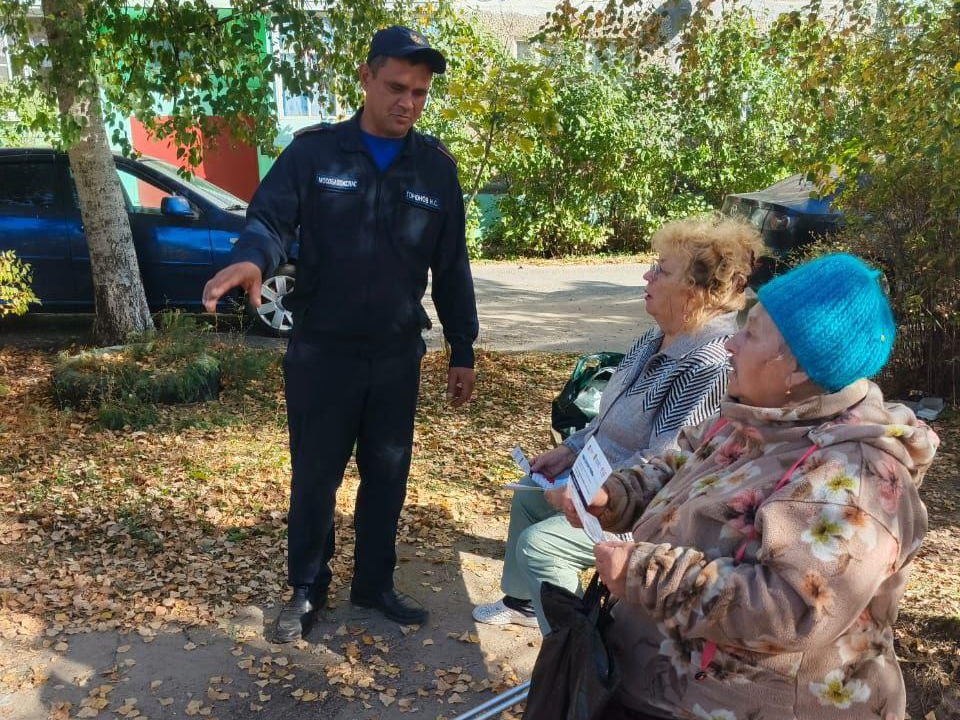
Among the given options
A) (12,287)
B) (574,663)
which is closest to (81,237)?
(12,287)

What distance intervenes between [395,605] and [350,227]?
1638mm

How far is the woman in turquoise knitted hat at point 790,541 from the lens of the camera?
166 cm

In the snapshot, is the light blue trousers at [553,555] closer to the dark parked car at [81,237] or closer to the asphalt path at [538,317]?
the asphalt path at [538,317]

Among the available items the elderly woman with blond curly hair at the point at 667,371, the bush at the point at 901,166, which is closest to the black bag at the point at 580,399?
the elderly woman with blond curly hair at the point at 667,371

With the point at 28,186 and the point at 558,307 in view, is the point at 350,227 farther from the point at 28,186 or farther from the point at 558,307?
the point at 558,307

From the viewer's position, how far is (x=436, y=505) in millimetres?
5109

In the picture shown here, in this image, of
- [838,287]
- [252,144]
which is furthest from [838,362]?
[252,144]

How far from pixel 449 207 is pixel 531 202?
12042mm

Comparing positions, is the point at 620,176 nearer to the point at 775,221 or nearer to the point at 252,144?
the point at 775,221

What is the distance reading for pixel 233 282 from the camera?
2789 millimetres

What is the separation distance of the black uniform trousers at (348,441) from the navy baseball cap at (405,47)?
3.46ft

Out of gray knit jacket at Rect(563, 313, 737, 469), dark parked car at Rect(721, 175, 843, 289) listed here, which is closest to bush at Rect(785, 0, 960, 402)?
dark parked car at Rect(721, 175, 843, 289)

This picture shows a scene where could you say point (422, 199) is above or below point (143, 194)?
above

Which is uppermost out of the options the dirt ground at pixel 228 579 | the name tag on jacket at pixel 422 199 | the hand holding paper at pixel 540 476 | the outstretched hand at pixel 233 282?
the name tag on jacket at pixel 422 199
